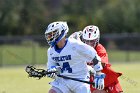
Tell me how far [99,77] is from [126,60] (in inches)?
968

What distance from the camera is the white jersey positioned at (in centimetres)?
845

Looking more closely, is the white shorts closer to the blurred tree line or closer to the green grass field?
the green grass field

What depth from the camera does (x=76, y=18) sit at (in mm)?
52844

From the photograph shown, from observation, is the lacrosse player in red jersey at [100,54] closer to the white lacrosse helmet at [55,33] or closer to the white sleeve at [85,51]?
the white sleeve at [85,51]

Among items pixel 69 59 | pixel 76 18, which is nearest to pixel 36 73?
pixel 69 59

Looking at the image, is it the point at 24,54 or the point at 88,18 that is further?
the point at 88,18

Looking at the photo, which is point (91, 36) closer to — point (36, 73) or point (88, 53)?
point (88, 53)

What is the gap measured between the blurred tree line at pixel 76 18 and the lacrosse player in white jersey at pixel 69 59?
3291 centimetres

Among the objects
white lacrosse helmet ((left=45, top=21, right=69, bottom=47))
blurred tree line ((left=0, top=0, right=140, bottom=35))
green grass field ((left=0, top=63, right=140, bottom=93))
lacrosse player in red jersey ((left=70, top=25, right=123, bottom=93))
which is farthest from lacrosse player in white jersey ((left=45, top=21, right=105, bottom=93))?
blurred tree line ((left=0, top=0, right=140, bottom=35))

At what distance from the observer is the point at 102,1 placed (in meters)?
63.7

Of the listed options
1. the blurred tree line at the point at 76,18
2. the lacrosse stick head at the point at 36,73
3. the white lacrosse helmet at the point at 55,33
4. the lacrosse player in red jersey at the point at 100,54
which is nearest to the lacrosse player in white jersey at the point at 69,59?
the white lacrosse helmet at the point at 55,33

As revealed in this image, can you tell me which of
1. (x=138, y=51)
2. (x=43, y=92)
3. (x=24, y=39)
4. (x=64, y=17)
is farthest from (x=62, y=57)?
(x=64, y=17)

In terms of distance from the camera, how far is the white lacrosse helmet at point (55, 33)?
842 centimetres

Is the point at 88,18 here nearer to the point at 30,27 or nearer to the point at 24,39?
the point at 30,27
